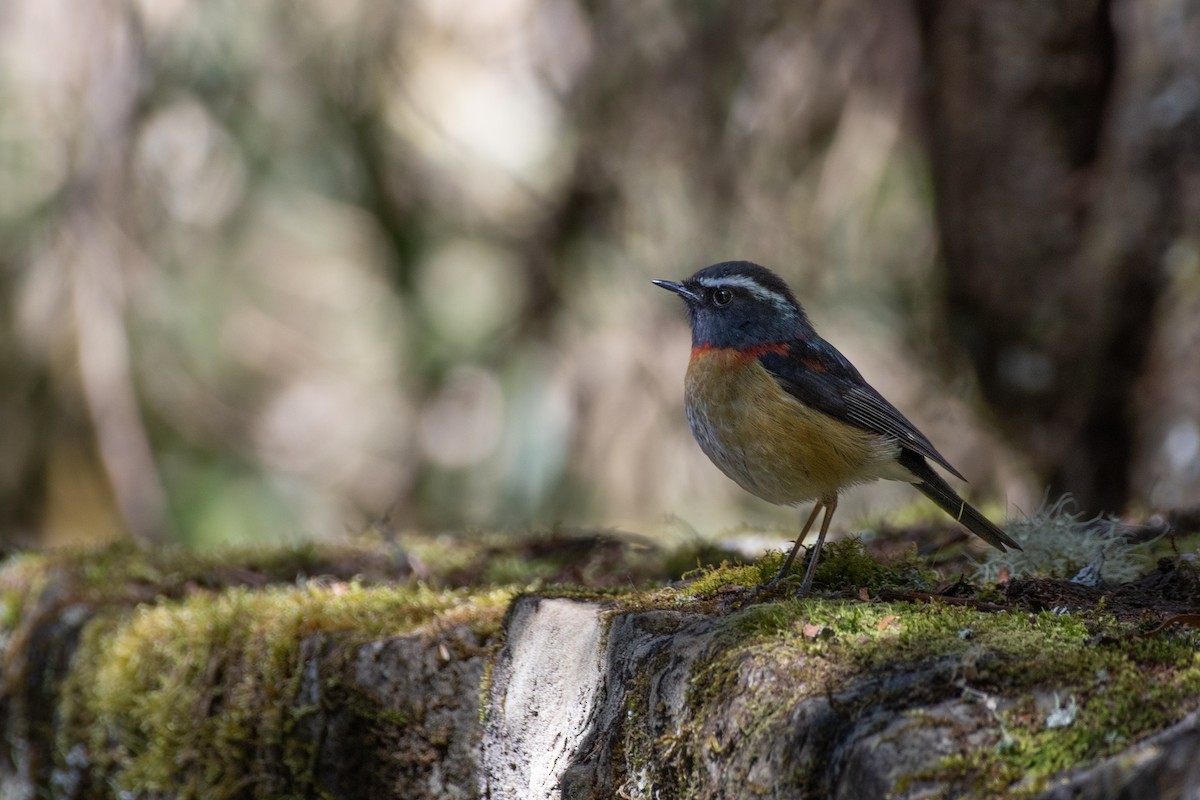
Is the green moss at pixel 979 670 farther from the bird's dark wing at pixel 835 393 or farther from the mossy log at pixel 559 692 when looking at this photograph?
the bird's dark wing at pixel 835 393

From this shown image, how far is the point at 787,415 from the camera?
12.5ft

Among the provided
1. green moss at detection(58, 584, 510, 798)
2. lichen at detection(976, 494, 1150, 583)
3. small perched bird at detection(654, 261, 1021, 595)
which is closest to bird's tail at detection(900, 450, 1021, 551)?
small perched bird at detection(654, 261, 1021, 595)

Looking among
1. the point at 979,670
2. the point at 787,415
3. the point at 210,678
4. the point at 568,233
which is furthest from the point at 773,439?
the point at 568,233

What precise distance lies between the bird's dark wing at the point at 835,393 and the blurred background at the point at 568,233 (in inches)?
131

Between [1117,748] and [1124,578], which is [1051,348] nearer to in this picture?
[1124,578]

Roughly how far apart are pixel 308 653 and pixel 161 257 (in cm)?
675

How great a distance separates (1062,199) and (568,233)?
3.99m

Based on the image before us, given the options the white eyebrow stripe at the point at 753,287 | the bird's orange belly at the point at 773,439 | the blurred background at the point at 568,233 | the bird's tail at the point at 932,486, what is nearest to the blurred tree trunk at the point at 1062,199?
the blurred background at the point at 568,233

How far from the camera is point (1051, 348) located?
7234 millimetres

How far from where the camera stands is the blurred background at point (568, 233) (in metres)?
7.02

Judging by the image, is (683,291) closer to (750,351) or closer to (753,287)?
(753,287)

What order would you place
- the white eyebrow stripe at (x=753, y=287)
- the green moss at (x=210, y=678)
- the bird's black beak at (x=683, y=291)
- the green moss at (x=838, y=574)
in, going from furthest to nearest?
the bird's black beak at (x=683, y=291) < the white eyebrow stripe at (x=753, y=287) < the green moss at (x=210, y=678) < the green moss at (x=838, y=574)

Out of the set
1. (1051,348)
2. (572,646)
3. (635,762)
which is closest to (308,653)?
(572,646)

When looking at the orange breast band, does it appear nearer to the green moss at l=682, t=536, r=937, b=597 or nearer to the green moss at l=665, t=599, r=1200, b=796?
the green moss at l=682, t=536, r=937, b=597
